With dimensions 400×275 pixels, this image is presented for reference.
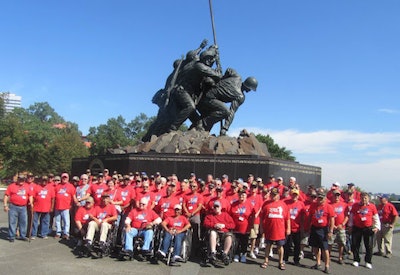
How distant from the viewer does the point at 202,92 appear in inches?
747

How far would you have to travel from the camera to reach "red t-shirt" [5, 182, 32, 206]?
9734 millimetres

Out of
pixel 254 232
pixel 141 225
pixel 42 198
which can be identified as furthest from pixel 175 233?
pixel 42 198

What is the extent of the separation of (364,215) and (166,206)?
13.7 feet

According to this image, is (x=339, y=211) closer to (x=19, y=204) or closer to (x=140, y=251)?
(x=140, y=251)

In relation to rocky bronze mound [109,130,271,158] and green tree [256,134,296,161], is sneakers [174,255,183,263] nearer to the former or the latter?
rocky bronze mound [109,130,271,158]

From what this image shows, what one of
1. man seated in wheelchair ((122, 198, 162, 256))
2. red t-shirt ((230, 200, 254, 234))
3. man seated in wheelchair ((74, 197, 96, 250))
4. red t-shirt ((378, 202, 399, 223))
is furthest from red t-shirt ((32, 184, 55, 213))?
red t-shirt ((378, 202, 399, 223))

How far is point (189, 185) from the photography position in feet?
30.8

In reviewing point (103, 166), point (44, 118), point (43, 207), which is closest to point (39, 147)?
point (103, 166)

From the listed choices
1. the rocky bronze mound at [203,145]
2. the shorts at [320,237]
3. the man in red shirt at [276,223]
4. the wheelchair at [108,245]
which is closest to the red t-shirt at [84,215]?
the wheelchair at [108,245]

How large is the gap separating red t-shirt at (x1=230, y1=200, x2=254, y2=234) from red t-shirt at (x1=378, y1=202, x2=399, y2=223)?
4047mm

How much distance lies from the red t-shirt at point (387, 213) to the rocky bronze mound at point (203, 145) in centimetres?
609

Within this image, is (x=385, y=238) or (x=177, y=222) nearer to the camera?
(x=177, y=222)

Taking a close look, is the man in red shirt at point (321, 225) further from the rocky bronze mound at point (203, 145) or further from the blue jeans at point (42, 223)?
the rocky bronze mound at point (203, 145)

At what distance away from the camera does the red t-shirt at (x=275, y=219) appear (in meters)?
7.81
